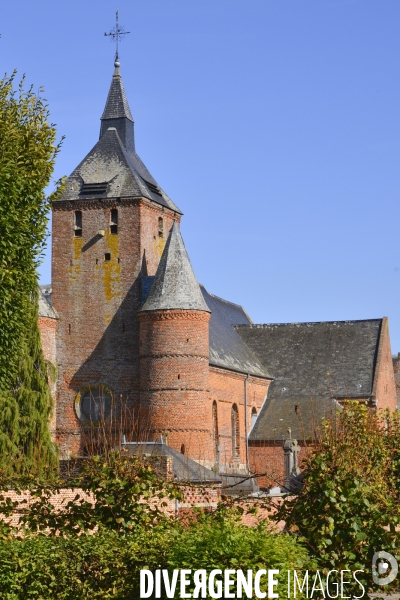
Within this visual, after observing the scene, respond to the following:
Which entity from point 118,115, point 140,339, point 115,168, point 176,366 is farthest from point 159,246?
point 176,366

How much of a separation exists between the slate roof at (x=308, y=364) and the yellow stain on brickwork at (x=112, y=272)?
10.4m

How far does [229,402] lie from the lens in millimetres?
46156

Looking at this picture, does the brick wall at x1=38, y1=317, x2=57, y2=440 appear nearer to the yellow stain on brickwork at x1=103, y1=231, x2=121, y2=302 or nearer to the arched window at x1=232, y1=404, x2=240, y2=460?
the yellow stain on brickwork at x1=103, y1=231, x2=121, y2=302

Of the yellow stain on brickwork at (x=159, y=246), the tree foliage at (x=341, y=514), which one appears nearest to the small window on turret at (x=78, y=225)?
the yellow stain on brickwork at (x=159, y=246)

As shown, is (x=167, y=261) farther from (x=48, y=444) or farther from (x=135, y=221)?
(x=48, y=444)

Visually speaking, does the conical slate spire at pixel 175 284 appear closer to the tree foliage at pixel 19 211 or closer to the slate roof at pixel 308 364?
the slate roof at pixel 308 364

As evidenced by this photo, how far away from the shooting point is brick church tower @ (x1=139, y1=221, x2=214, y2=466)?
4031 cm

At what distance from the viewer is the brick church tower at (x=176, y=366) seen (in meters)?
40.3

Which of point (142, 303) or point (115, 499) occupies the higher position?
point (142, 303)

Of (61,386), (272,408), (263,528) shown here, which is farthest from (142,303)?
(263,528)

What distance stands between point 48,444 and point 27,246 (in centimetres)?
1781

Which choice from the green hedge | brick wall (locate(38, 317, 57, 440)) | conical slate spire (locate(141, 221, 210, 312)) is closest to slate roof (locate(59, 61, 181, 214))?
conical slate spire (locate(141, 221, 210, 312))

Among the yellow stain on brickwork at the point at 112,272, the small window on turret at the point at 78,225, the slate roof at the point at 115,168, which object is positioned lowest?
the yellow stain on brickwork at the point at 112,272

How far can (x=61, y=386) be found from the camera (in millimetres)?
44062
